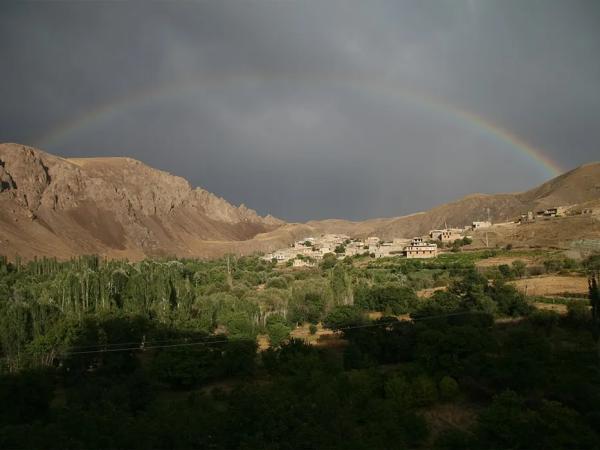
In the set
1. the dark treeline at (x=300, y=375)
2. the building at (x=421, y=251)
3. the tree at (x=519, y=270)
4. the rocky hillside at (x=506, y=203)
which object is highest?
→ the rocky hillside at (x=506, y=203)

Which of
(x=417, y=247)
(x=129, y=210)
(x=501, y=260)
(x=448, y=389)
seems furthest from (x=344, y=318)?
(x=129, y=210)

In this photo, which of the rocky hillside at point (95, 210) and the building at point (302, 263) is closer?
the building at point (302, 263)

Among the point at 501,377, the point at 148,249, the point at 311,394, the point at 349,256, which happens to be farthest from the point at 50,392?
the point at 148,249

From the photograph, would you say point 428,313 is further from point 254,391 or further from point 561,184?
point 561,184

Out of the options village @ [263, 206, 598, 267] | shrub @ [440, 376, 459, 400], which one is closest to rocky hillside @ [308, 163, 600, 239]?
village @ [263, 206, 598, 267]

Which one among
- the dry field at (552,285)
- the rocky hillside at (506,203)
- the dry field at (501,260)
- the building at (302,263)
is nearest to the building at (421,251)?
the dry field at (501,260)

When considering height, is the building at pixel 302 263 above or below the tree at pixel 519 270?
above

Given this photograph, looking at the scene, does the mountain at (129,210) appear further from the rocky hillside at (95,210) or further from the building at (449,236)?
the building at (449,236)
